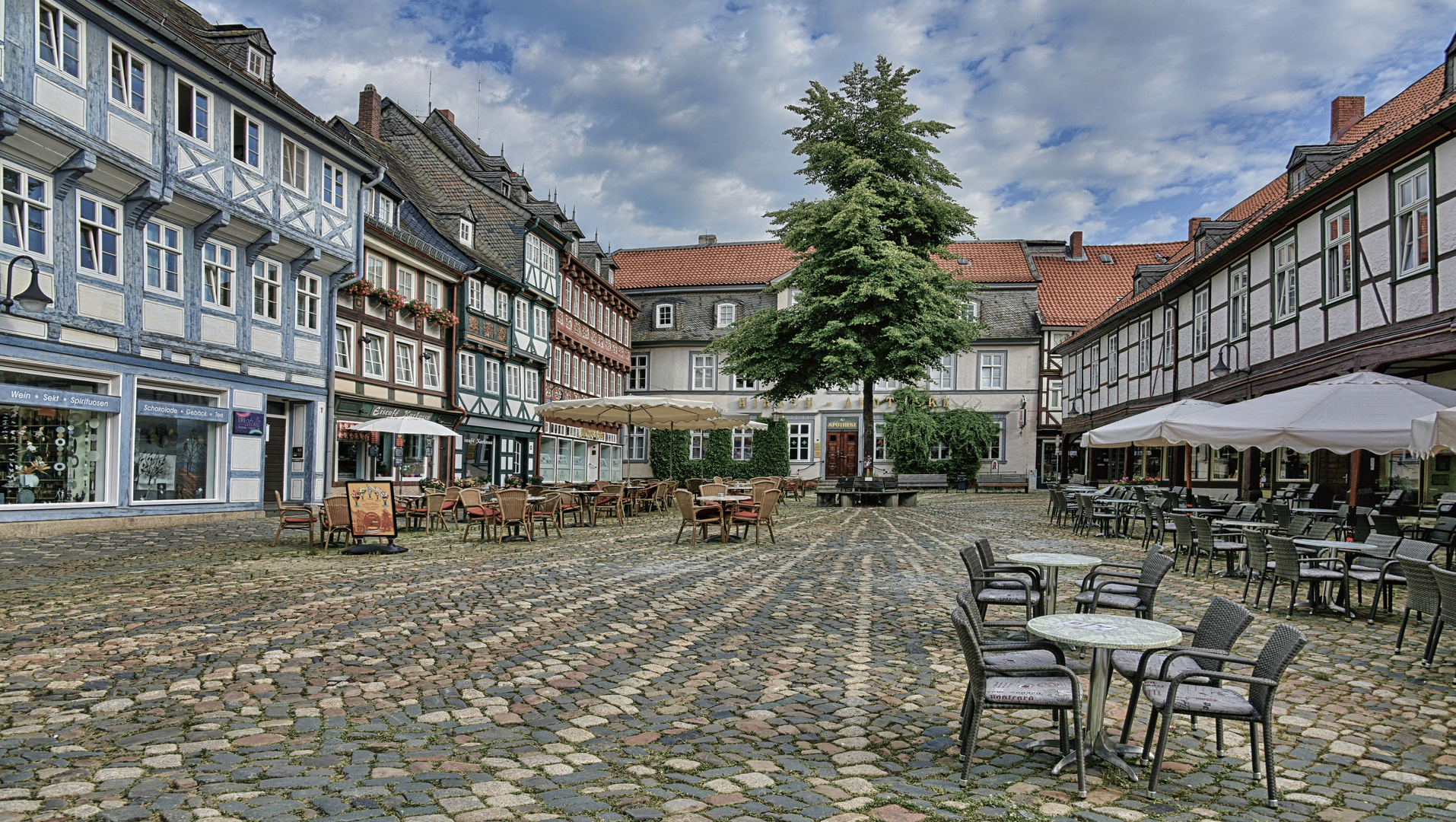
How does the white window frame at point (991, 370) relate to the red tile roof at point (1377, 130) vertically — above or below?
below

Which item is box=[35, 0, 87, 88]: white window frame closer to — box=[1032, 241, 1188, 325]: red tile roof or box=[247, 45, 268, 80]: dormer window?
box=[247, 45, 268, 80]: dormer window

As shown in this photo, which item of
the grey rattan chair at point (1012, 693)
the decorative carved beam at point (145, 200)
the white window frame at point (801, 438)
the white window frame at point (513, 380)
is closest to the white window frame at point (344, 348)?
the decorative carved beam at point (145, 200)

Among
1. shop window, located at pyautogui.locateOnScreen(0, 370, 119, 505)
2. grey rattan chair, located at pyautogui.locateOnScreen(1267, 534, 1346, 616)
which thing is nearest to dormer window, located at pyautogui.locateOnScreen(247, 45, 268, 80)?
shop window, located at pyautogui.locateOnScreen(0, 370, 119, 505)

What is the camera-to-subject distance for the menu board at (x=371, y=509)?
13016 mm

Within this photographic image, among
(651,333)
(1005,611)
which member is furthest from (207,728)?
(651,333)

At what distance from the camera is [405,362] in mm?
24922

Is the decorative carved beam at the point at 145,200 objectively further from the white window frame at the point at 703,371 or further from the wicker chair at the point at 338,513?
the white window frame at the point at 703,371

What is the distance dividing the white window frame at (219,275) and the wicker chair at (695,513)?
10297mm

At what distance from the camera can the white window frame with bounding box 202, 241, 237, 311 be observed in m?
17.7

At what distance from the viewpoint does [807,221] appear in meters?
24.1

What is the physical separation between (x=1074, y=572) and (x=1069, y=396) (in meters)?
29.6

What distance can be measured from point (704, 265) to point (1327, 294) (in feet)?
117

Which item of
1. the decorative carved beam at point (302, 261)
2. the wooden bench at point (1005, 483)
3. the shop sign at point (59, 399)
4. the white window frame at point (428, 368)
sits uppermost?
the decorative carved beam at point (302, 261)

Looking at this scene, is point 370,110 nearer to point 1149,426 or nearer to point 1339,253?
point 1149,426
